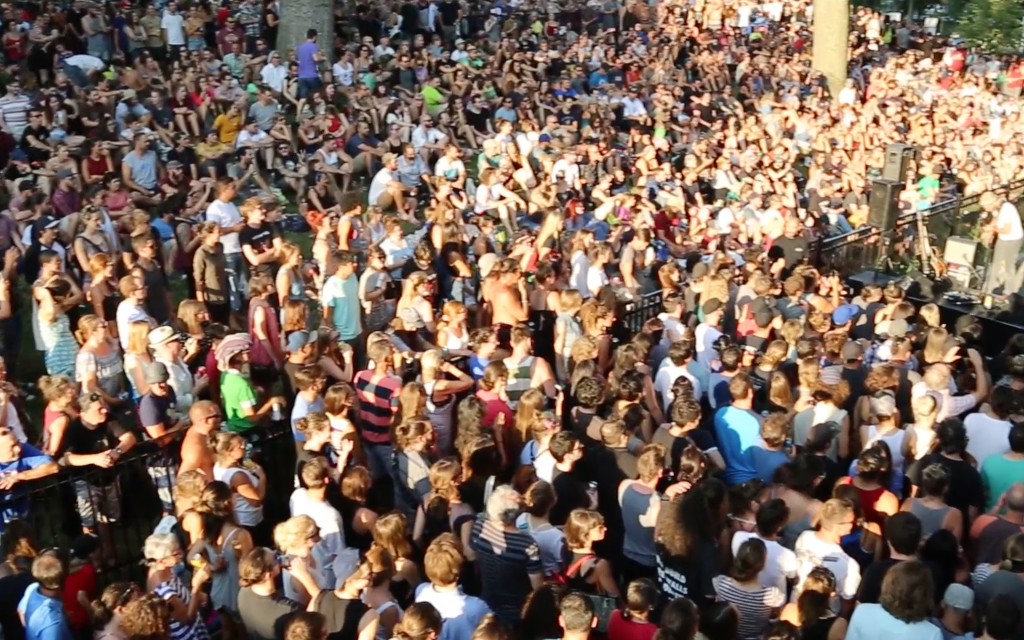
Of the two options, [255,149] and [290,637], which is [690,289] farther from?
[255,149]

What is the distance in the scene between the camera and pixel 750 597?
16.0 ft

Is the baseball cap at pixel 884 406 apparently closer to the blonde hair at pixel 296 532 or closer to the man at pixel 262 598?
the blonde hair at pixel 296 532

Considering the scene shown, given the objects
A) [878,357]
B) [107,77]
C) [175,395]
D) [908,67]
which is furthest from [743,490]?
[908,67]

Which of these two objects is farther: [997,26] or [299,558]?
[997,26]

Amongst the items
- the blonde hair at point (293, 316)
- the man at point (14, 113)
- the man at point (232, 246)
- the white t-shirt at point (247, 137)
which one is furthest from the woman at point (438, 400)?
the man at point (14, 113)

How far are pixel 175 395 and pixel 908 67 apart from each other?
68.9ft

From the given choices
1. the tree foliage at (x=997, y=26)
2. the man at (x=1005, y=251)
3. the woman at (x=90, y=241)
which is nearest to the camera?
the woman at (x=90, y=241)

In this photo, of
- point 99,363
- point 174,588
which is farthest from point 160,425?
point 174,588

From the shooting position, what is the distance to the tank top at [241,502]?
584cm

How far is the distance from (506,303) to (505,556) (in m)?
3.51

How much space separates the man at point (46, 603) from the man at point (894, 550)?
3.62 m

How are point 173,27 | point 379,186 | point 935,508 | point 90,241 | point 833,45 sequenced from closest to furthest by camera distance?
Result: point 935,508 < point 90,241 < point 379,186 < point 173,27 < point 833,45

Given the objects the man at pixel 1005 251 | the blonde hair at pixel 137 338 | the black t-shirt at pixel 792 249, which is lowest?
the man at pixel 1005 251

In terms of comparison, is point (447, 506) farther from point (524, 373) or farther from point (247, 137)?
point (247, 137)
